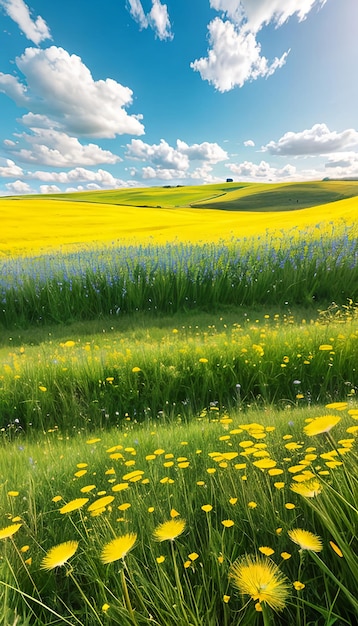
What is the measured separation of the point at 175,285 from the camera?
834 centimetres

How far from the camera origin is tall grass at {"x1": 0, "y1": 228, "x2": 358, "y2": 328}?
8094mm

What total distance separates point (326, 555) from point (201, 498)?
575 mm

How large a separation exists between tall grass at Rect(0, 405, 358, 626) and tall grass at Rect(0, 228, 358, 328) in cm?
611

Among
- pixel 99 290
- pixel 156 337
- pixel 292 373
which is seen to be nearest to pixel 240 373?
pixel 292 373

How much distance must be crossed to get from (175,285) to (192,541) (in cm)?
716

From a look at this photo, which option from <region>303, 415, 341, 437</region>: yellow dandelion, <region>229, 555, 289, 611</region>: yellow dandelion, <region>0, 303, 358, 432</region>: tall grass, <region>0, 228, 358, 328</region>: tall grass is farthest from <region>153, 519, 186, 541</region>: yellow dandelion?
<region>0, 228, 358, 328</region>: tall grass

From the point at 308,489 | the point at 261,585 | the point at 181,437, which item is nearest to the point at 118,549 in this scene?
the point at 261,585

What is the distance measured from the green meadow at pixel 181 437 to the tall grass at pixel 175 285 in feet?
0.16

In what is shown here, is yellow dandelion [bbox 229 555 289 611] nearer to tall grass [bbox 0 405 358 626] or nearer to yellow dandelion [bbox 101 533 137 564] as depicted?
tall grass [bbox 0 405 358 626]

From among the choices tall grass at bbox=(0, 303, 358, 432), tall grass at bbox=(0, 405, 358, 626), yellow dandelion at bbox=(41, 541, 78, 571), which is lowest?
tall grass at bbox=(0, 303, 358, 432)

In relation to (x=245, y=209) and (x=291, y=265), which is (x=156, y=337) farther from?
(x=245, y=209)

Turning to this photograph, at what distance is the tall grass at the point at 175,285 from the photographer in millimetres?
8094

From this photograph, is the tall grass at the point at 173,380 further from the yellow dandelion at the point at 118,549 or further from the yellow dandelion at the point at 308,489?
the yellow dandelion at the point at 118,549

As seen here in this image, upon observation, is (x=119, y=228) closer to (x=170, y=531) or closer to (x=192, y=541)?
(x=192, y=541)
